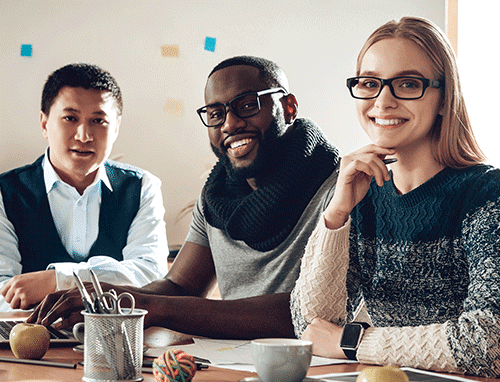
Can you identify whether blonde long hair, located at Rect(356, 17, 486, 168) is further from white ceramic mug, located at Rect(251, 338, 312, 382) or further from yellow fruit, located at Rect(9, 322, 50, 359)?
yellow fruit, located at Rect(9, 322, 50, 359)

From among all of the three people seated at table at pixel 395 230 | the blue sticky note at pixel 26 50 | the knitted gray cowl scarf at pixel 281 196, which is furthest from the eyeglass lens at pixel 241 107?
the blue sticky note at pixel 26 50

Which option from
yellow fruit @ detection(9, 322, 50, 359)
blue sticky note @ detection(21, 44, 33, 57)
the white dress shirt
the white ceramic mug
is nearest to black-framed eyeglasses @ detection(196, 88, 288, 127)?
the white dress shirt

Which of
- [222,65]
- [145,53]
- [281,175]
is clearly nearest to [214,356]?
[281,175]

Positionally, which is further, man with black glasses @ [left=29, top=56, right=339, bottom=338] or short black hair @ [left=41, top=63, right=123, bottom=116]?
short black hair @ [left=41, top=63, right=123, bottom=116]

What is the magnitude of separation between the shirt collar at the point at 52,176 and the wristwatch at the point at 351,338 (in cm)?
147

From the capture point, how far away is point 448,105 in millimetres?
1199

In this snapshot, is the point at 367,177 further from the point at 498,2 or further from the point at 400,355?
the point at 498,2

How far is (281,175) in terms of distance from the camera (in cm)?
162

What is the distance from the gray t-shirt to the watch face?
0.52m

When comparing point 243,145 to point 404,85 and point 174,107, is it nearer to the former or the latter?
point 404,85

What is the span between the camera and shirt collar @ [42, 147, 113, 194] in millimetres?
2217

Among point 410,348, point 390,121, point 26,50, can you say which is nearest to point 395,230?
point 390,121

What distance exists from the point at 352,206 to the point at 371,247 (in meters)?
0.12

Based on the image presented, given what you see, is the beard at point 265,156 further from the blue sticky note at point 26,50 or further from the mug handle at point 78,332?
the blue sticky note at point 26,50
